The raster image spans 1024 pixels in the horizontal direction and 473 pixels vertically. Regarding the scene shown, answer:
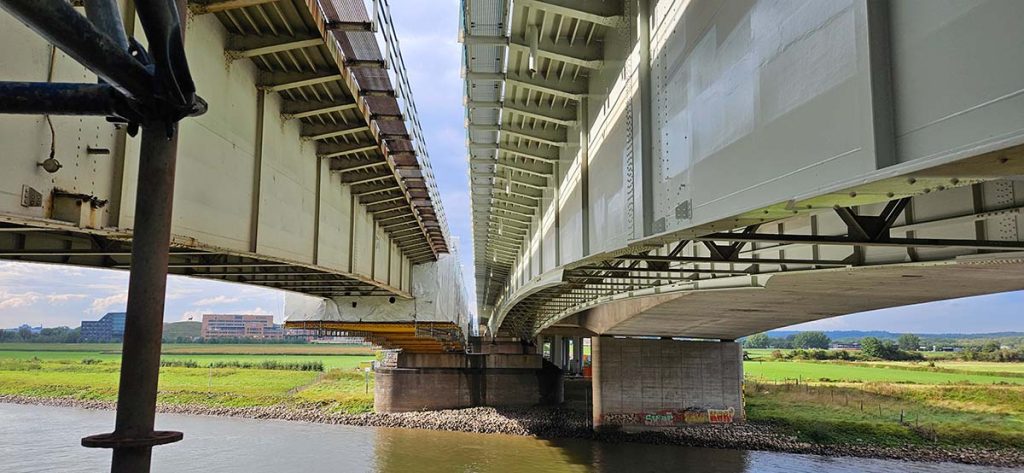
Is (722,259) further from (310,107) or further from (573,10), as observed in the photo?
(310,107)

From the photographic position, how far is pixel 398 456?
30734 mm

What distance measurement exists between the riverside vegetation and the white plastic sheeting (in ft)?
36.8

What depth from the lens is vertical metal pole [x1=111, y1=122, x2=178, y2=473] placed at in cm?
365

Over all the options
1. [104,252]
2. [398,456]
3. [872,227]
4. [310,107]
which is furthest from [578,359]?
[872,227]

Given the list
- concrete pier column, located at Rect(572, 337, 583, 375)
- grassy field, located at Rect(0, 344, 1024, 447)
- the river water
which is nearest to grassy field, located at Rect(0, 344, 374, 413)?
grassy field, located at Rect(0, 344, 1024, 447)

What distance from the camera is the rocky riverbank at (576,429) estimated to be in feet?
102

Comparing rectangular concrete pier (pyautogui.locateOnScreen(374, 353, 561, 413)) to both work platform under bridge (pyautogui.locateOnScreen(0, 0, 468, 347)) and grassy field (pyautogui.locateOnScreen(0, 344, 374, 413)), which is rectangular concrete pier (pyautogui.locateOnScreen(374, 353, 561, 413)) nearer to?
grassy field (pyautogui.locateOnScreen(0, 344, 374, 413))

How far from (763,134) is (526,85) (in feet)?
19.4

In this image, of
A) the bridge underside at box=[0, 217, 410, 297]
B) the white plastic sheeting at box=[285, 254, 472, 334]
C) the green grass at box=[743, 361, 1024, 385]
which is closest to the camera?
the bridge underside at box=[0, 217, 410, 297]

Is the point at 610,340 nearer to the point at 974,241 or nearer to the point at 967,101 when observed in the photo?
the point at 974,241

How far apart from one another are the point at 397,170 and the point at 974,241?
36.4 ft

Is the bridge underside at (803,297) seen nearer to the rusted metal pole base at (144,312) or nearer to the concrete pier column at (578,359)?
the rusted metal pole base at (144,312)

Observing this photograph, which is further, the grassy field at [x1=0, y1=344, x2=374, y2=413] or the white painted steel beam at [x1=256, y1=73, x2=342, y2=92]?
the grassy field at [x1=0, y1=344, x2=374, y2=413]

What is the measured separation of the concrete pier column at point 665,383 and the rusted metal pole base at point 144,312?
3398cm
